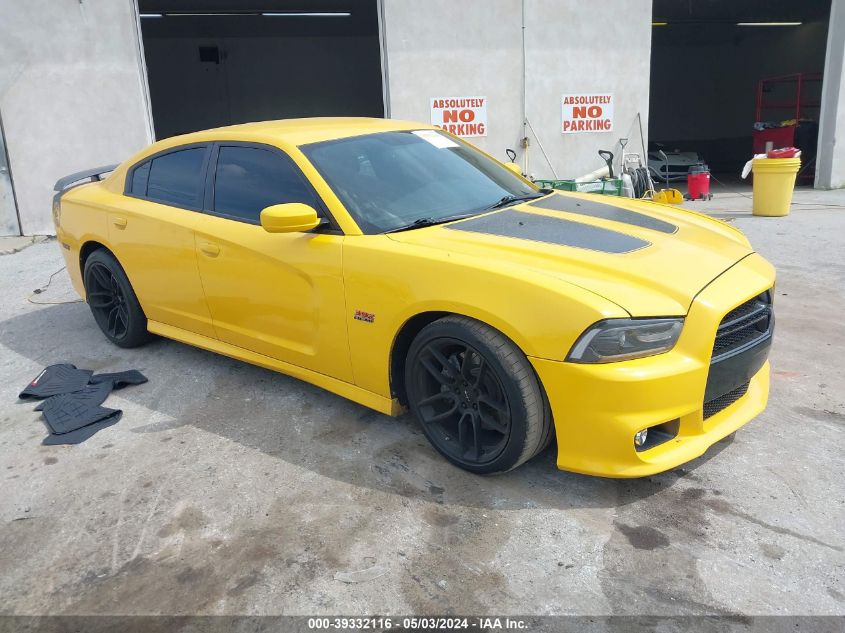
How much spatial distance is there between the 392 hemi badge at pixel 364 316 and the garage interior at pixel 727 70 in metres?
18.6

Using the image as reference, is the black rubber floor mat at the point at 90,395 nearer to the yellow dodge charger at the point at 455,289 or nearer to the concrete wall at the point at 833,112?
the yellow dodge charger at the point at 455,289

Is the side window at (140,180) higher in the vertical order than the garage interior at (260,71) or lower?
lower

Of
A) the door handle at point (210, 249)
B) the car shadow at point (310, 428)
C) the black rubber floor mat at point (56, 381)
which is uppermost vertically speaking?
the door handle at point (210, 249)

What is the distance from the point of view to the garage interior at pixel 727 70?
71.2 ft

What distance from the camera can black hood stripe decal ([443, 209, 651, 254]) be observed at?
3.16 metres

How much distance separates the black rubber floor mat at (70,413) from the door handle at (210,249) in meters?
1.06

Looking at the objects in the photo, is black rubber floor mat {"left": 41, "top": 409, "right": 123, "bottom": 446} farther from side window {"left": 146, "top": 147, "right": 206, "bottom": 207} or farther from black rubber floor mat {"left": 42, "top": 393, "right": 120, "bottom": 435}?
side window {"left": 146, "top": 147, "right": 206, "bottom": 207}

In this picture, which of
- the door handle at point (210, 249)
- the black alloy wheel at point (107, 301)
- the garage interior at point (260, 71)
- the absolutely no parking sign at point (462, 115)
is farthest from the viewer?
the garage interior at point (260, 71)

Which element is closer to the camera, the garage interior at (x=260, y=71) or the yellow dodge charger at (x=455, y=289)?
the yellow dodge charger at (x=455, y=289)

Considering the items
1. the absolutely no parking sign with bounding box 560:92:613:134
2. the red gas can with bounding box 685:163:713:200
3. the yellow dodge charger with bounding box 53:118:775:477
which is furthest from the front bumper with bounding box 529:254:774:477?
the red gas can with bounding box 685:163:713:200

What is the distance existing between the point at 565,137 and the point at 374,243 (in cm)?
1000

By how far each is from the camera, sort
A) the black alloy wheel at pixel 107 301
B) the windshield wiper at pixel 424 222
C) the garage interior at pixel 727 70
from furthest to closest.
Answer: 1. the garage interior at pixel 727 70
2. the black alloy wheel at pixel 107 301
3. the windshield wiper at pixel 424 222

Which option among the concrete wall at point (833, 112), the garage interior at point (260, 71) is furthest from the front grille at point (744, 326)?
the garage interior at point (260, 71)

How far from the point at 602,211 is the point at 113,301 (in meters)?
3.56
